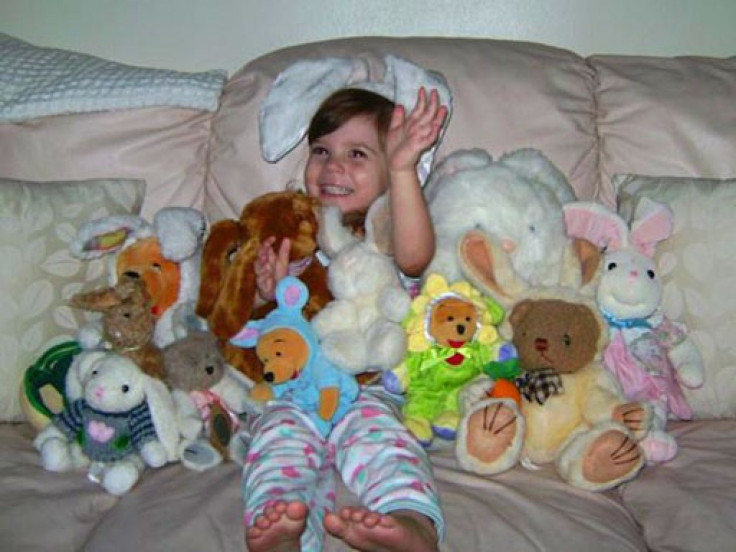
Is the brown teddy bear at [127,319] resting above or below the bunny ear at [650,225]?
below

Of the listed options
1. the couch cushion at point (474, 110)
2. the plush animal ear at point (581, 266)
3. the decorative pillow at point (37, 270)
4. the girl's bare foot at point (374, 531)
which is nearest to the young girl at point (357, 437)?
the girl's bare foot at point (374, 531)

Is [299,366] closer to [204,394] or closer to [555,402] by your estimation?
[204,394]

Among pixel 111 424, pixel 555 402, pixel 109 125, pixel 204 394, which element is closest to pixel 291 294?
pixel 204 394

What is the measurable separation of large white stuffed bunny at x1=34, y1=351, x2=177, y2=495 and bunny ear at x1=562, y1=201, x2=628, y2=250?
2.41 feet

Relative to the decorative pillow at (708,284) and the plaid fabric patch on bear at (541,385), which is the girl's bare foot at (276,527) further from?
the decorative pillow at (708,284)

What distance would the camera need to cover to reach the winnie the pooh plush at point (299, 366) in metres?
1.31

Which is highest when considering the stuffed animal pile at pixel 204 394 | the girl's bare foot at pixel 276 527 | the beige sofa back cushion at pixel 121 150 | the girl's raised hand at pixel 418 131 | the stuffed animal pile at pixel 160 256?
the girl's raised hand at pixel 418 131

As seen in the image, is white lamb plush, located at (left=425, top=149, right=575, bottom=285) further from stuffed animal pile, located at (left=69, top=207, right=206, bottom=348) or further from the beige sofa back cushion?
the beige sofa back cushion

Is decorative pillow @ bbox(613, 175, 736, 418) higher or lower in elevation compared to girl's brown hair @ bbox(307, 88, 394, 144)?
lower

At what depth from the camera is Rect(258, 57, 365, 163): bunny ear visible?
5.19 feet

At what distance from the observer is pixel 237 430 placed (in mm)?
1372

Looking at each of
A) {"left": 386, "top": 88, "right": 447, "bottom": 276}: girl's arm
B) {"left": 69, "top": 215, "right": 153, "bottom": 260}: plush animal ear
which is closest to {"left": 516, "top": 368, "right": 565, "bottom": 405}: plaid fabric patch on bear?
{"left": 386, "top": 88, "right": 447, "bottom": 276}: girl's arm

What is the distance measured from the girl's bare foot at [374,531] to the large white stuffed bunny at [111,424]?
0.38 meters

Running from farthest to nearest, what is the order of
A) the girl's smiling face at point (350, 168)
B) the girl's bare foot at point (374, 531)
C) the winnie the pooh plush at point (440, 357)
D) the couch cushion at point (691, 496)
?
the girl's smiling face at point (350, 168) → the winnie the pooh plush at point (440, 357) → the couch cushion at point (691, 496) → the girl's bare foot at point (374, 531)
